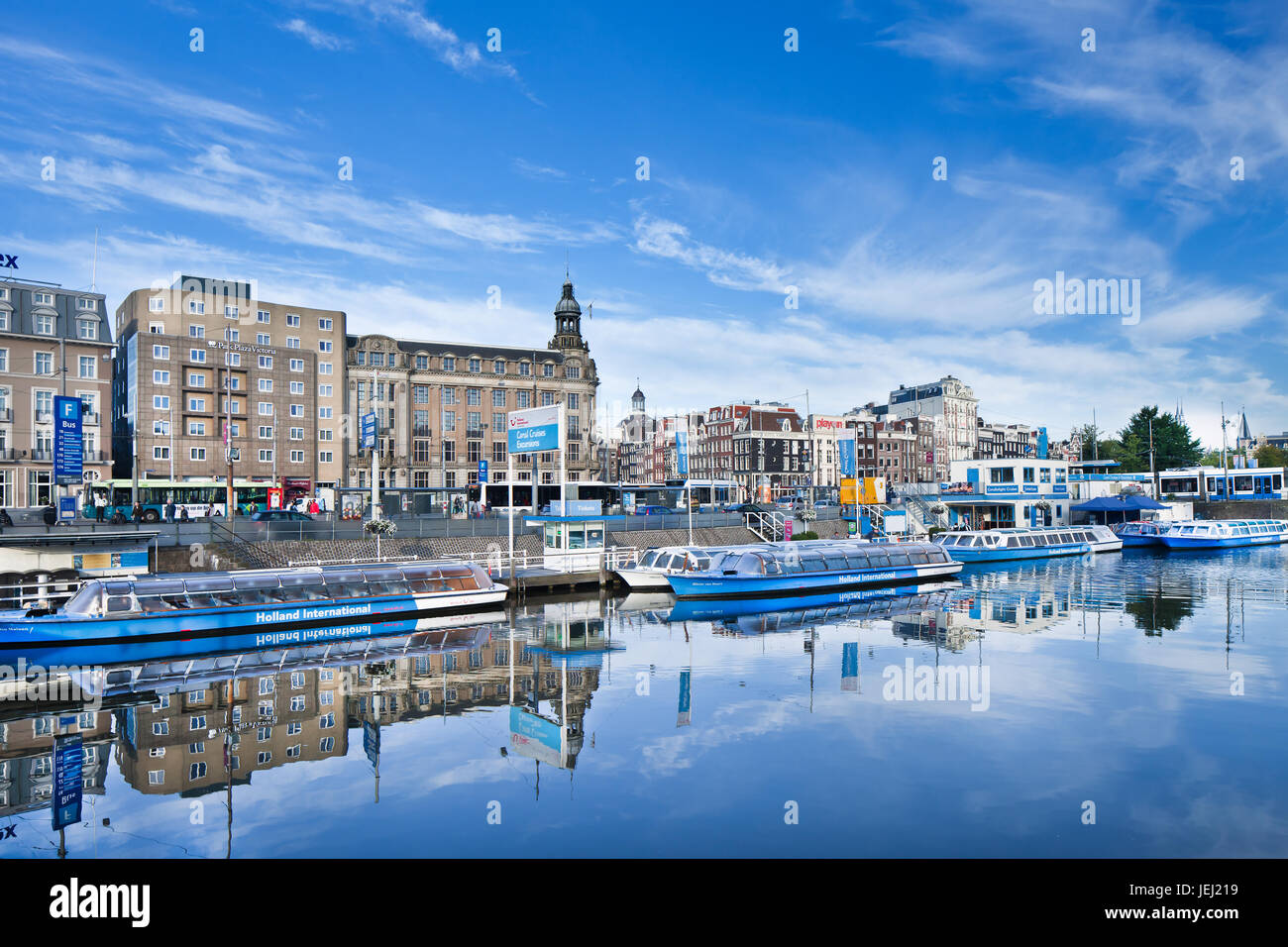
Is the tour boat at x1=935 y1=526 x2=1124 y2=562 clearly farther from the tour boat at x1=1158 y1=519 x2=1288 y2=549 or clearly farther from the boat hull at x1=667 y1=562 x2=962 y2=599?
the boat hull at x1=667 y1=562 x2=962 y2=599

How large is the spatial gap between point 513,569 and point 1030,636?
93.7 ft

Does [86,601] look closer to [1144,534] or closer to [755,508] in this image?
[755,508]

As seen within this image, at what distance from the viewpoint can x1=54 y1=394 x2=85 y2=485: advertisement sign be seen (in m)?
44.5

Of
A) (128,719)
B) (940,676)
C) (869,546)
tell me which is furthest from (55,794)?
(869,546)

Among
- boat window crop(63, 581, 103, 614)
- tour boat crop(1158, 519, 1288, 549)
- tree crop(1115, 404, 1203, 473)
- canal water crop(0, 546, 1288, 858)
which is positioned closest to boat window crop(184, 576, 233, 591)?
boat window crop(63, 581, 103, 614)

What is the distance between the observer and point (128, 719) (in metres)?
23.2

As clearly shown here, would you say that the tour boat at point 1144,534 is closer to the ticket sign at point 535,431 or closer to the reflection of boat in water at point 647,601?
the reflection of boat in water at point 647,601

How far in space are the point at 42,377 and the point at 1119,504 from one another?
116 metres

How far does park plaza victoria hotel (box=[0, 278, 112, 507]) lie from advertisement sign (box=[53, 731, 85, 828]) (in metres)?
59.8

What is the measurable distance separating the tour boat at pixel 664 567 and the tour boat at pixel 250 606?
374 inches

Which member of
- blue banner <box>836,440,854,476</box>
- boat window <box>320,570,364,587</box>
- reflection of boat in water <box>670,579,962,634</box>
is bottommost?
reflection of boat in water <box>670,579,962,634</box>
